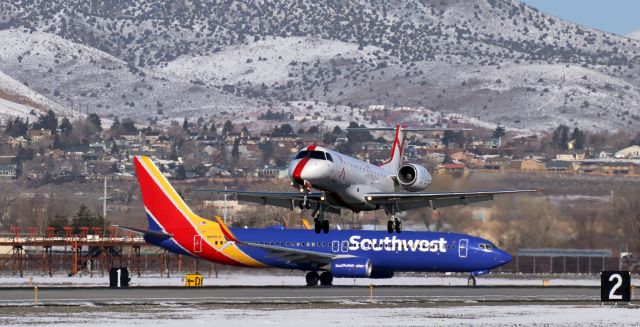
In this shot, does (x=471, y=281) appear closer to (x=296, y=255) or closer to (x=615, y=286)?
(x=296, y=255)

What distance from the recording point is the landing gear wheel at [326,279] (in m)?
135

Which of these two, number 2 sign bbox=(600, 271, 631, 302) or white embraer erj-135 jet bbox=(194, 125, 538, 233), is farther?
number 2 sign bbox=(600, 271, 631, 302)

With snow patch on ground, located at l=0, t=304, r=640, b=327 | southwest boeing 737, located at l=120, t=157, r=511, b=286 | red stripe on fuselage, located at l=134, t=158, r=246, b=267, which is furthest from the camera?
red stripe on fuselage, located at l=134, t=158, r=246, b=267

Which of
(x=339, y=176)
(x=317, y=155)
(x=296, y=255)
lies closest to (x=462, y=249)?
(x=296, y=255)

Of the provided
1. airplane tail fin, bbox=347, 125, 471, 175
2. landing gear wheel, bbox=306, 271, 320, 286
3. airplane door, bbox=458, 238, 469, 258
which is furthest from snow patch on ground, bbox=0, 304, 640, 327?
airplane door, bbox=458, 238, 469, 258

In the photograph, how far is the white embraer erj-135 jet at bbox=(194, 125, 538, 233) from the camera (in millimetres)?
89125

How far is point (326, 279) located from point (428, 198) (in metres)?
34.6

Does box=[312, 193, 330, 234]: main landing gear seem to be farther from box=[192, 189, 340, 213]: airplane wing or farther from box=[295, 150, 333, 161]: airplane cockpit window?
box=[295, 150, 333, 161]: airplane cockpit window

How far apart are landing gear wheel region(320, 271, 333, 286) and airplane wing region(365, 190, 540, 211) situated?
29496mm

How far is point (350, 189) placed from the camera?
310 feet

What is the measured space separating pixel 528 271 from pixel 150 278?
41.4 meters

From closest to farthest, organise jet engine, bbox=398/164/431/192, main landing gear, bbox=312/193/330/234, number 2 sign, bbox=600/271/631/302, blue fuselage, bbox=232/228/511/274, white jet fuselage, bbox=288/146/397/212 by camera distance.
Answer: white jet fuselage, bbox=288/146/397/212, main landing gear, bbox=312/193/330/234, jet engine, bbox=398/164/431/192, number 2 sign, bbox=600/271/631/302, blue fuselage, bbox=232/228/511/274

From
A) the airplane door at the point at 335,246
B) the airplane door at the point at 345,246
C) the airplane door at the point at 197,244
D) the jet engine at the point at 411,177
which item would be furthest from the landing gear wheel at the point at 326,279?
the jet engine at the point at 411,177

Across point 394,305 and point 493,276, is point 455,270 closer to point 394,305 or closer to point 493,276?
point 493,276
